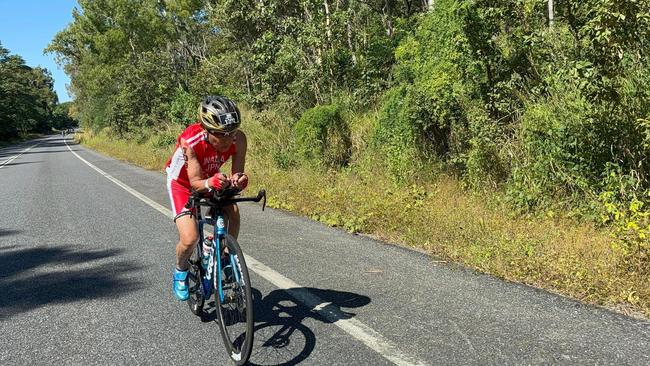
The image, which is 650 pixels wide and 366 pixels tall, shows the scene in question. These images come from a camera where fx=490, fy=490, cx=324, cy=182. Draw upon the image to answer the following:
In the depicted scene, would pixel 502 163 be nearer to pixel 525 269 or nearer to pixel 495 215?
pixel 495 215

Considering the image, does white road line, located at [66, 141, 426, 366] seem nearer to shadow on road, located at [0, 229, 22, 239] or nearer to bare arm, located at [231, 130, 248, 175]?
bare arm, located at [231, 130, 248, 175]

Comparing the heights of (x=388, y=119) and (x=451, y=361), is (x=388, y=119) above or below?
above

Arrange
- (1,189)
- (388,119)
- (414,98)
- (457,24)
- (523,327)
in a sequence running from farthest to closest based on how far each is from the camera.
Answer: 1. (1,189)
2. (388,119)
3. (414,98)
4. (457,24)
5. (523,327)

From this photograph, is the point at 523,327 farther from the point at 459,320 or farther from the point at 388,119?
the point at 388,119

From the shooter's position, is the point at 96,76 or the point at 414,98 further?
the point at 96,76

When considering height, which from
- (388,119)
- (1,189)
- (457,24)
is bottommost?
(1,189)

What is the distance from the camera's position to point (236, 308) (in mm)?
3416

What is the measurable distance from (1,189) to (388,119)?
37.7 ft

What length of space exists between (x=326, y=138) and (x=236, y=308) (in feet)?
28.6

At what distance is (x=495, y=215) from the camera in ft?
21.1

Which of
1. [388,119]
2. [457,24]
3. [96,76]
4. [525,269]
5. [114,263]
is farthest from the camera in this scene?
[96,76]

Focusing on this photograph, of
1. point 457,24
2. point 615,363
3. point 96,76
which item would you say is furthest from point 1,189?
point 96,76

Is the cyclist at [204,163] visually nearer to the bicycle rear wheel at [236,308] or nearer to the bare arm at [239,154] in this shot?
the bare arm at [239,154]

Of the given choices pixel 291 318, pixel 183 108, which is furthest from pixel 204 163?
pixel 183 108
